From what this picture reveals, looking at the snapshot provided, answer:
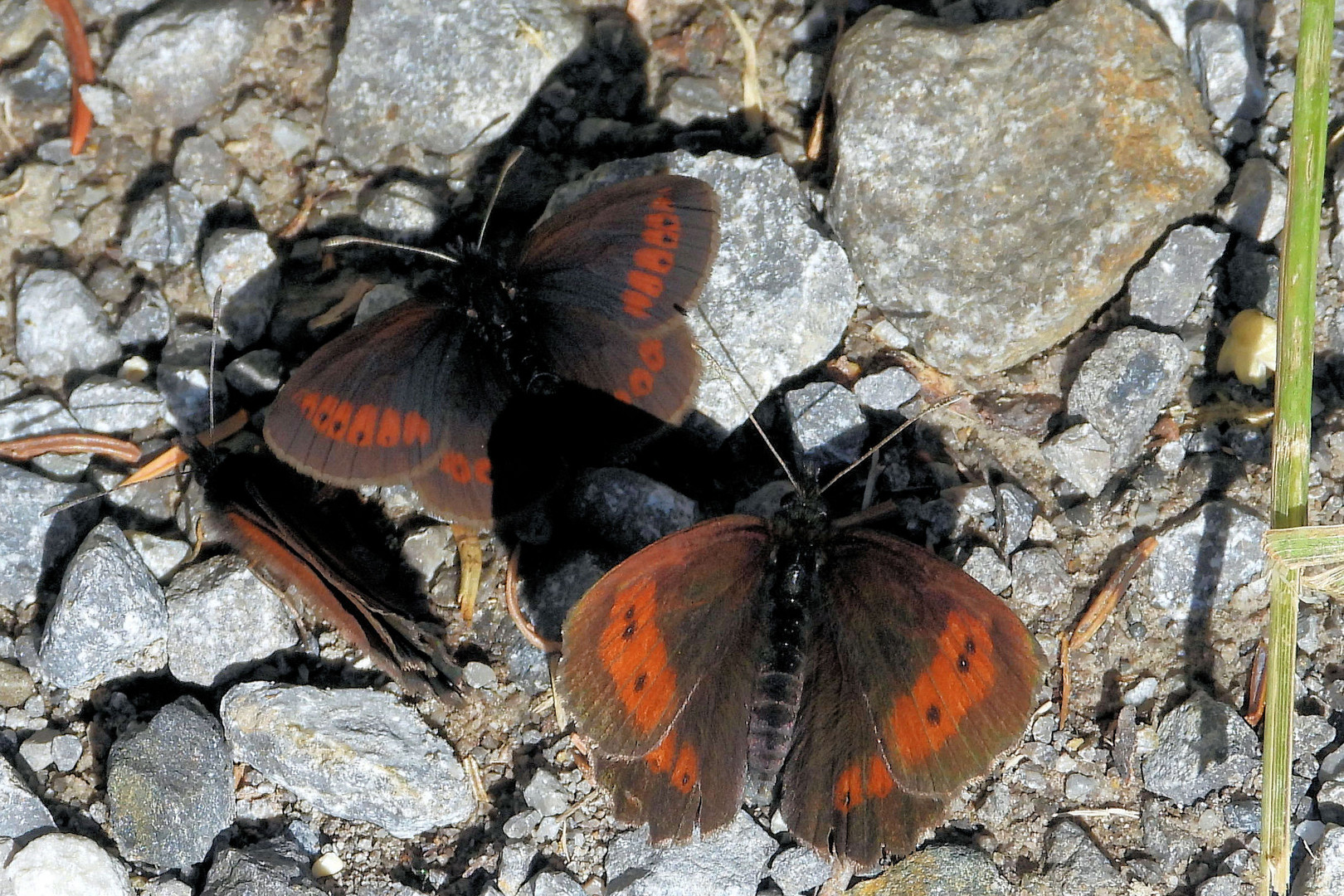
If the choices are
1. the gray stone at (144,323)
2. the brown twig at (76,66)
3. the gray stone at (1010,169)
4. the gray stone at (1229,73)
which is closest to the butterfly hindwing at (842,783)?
the gray stone at (1010,169)

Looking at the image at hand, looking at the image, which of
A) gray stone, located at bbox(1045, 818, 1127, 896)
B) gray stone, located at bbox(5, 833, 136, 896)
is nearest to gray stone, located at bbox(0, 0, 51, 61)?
gray stone, located at bbox(5, 833, 136, 896)

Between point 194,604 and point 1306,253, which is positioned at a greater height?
point 1306,253

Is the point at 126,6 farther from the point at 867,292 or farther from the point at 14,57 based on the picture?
the point at 867,292

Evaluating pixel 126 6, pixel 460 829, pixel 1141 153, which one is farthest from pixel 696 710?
pixel 126 6

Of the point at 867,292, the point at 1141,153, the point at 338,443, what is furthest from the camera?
the point at 867,292

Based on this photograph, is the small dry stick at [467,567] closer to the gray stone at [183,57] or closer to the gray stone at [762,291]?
the gray stone at [762,291]

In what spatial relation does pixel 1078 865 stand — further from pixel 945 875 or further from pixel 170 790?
pixel 170 790

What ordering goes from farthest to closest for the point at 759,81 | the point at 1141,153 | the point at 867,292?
the point at 759,81
the point at 867,292
the point at 1141,153
